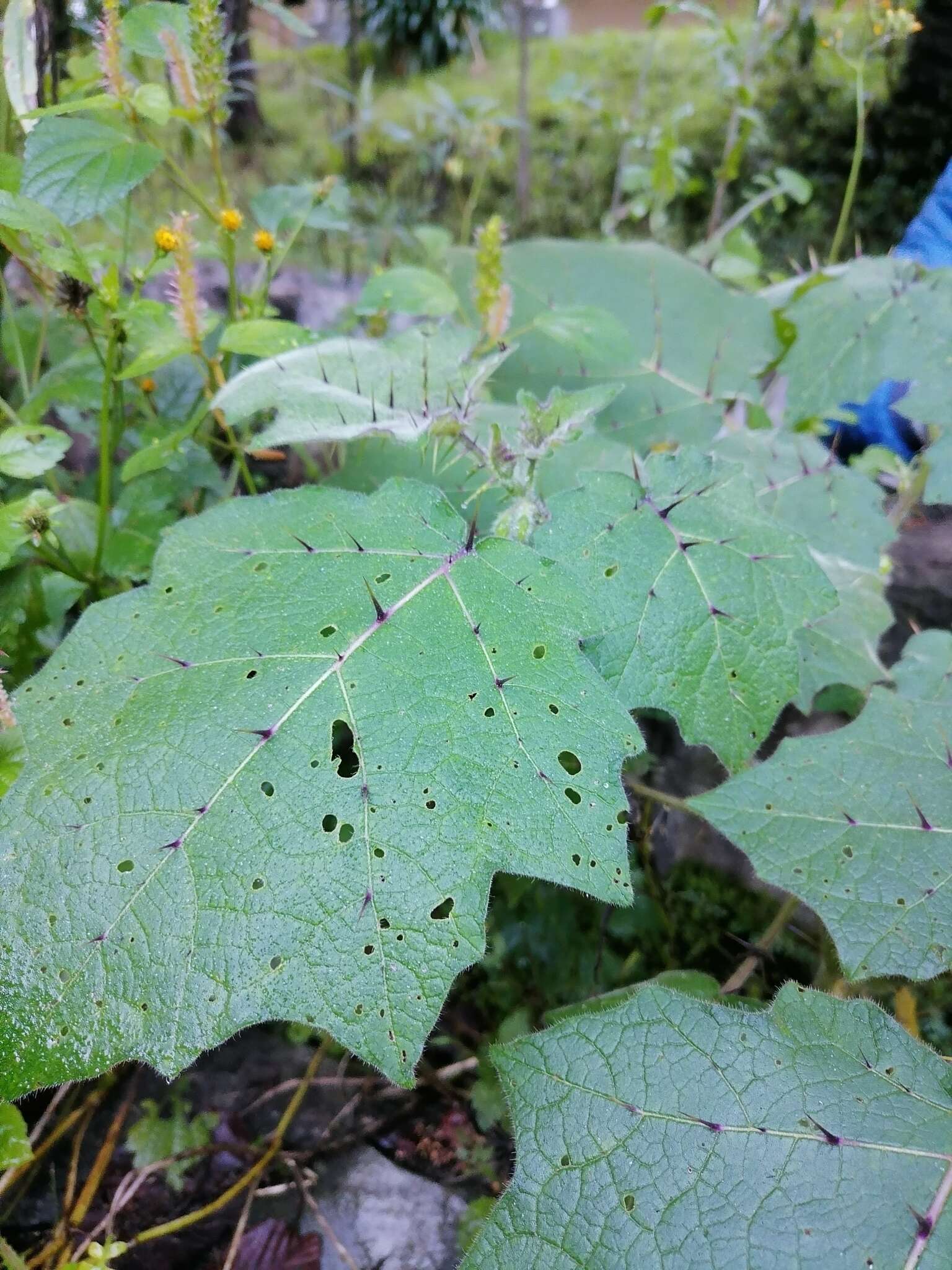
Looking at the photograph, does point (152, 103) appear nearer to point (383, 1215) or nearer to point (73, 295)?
point (73, 295)

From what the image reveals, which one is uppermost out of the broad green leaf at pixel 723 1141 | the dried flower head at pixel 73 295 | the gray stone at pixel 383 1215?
the dried flower head at pixel 73 295

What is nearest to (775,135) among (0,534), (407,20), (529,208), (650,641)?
(529,208)

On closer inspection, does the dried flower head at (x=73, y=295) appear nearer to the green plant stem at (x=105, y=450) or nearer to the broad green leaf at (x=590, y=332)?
the green plant stem at (x=105, y=450)

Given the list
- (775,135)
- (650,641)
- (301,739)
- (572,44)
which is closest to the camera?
(301,739)

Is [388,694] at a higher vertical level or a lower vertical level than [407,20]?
lower

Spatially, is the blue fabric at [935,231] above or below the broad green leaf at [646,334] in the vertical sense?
above

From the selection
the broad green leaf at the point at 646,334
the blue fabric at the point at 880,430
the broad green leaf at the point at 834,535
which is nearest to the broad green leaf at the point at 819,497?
the broad green leaf at the point at 834,535

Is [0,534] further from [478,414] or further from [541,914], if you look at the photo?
[541,914]
